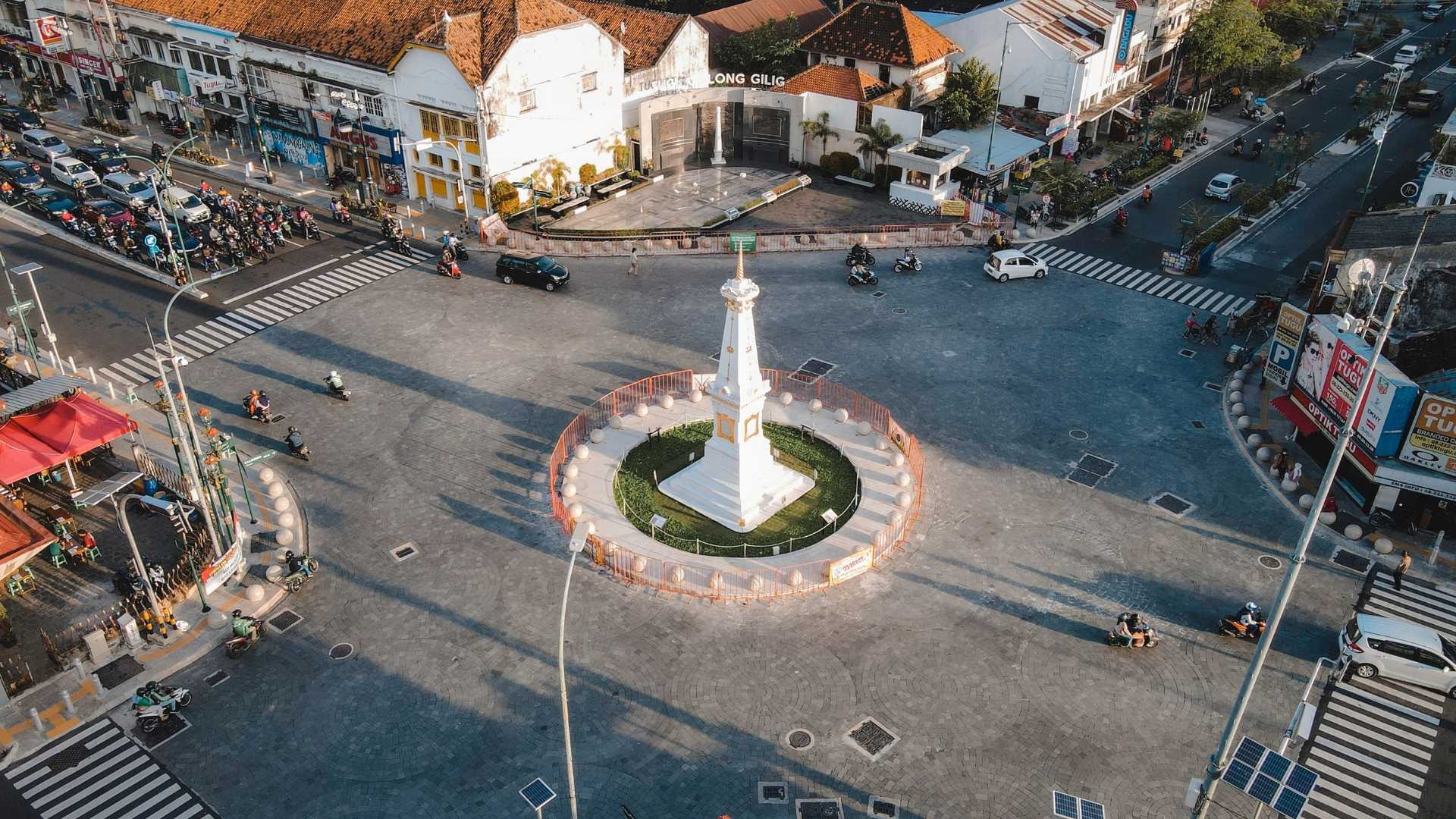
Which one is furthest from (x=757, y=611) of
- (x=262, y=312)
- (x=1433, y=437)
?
(x=262, y=312)

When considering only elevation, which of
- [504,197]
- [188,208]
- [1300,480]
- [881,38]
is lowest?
[1300,480]

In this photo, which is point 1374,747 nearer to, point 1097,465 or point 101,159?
point 1097,465

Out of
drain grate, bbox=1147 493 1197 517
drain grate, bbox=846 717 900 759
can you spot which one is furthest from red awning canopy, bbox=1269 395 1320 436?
drain grate, bbox=846 717 900 759

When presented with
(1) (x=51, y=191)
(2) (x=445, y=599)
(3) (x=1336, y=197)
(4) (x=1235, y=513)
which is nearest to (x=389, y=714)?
(2) (x=445, y=599)

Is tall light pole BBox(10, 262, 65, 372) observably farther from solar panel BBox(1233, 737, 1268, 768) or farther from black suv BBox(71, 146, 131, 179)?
solar panel BBox(1233, 737, 1268, 768)

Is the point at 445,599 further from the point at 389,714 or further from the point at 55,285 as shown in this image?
the point at 55,285

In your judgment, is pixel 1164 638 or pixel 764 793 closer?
pixel 764 793

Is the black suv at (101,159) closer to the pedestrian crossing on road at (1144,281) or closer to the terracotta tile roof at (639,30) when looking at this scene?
the terracotta tile roof at (639,30)
